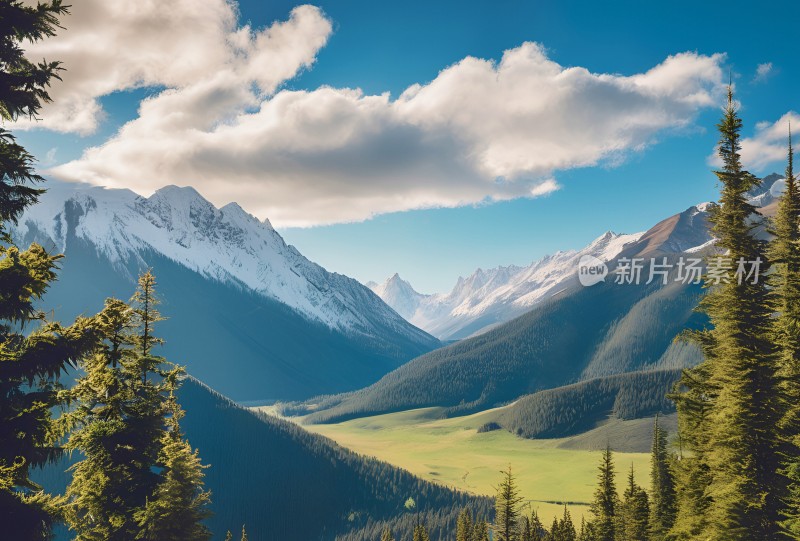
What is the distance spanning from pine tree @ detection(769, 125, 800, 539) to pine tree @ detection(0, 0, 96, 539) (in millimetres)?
26223

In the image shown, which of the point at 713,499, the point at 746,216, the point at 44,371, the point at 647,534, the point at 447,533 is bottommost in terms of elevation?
the point at 447,533

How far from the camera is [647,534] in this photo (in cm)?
5112

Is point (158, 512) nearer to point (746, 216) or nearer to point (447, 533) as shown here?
point (746, 216)

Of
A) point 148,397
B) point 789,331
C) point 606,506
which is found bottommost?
point 606,506

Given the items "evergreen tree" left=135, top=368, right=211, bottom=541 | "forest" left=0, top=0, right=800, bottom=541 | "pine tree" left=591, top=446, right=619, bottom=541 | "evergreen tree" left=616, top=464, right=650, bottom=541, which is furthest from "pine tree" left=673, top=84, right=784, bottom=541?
"pine tree" left=591, top=446, right=619, bottom=541

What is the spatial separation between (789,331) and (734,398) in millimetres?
5200

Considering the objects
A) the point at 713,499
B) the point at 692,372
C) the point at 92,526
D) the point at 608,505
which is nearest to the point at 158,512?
the point at 92,526

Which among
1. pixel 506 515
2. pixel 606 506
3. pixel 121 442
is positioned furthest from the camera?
pixel 606 506

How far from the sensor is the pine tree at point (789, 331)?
21.7 m

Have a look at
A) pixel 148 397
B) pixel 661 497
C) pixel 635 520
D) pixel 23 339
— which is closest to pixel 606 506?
pixel 635 520

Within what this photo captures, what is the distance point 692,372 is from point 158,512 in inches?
1089

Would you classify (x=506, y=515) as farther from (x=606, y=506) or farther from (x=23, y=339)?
(x=23, y=339)

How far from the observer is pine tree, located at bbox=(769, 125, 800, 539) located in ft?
71.1

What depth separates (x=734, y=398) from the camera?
915 inches
